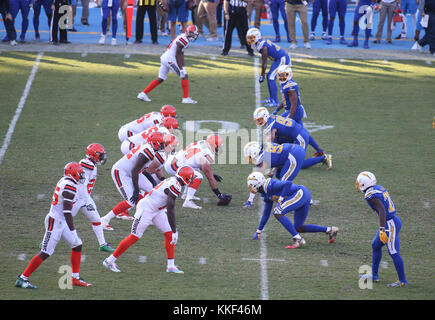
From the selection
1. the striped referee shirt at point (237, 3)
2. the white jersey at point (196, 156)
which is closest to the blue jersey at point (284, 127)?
the white jersey at point (196, 156)

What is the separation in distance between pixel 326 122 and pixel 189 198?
18.2ft

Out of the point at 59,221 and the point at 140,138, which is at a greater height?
the point at 140,138

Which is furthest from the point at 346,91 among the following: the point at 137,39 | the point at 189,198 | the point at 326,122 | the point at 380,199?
the point at 380,199

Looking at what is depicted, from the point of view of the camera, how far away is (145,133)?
11492 millimetres

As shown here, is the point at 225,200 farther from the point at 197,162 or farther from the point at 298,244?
the point at 298,244

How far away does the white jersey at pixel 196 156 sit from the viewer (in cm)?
1148

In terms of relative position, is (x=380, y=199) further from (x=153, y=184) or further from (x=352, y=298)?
(x=153, y=184)

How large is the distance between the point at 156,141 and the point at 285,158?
79.0 inches

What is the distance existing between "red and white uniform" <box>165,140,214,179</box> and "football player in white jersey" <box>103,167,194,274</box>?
7.81 ft

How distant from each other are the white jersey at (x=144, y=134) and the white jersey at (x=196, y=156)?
1.48ft

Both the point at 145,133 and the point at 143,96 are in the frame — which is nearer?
the point at 145,133

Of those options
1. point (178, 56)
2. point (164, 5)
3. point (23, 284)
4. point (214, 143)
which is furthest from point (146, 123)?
point (164, 5)

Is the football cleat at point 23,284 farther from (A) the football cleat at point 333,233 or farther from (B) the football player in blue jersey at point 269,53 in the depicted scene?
(B) the football player in blue jersey at point 269,53

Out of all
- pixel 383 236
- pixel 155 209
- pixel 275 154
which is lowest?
pixel 383 236
